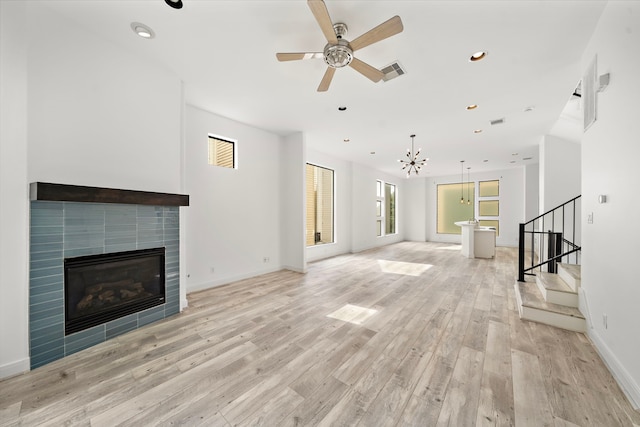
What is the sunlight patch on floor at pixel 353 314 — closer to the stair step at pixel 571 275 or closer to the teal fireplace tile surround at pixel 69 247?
the teal fireplace tile surround at pixel 69 247

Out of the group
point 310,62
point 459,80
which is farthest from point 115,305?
point 459,80

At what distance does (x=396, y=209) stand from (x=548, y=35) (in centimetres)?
950

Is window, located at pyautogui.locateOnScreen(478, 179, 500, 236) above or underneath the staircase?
above

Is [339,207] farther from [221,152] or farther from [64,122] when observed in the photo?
[64,122]

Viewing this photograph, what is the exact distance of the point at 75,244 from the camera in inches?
95.3

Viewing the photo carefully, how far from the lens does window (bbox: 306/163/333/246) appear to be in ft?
24.2

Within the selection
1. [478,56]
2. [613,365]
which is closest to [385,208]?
[478,56]

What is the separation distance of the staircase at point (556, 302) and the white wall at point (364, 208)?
5381 mm

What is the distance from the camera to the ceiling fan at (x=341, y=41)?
1.88 m

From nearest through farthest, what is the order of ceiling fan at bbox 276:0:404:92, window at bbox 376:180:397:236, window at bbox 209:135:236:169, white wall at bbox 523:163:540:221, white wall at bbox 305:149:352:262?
ceiling fan at bbox 276:0:404:92 < window at bbox 209:135:236:169 < white wall at bbox 305:149:352:262 < white wall at bbox 523:163:540:221 < window at bbox 376:180:397:236

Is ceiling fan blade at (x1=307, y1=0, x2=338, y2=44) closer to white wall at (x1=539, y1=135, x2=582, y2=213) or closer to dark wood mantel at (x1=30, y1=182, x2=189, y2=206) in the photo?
dark wood mantel at (x1=30, y1=182, x2=189, y2=206)

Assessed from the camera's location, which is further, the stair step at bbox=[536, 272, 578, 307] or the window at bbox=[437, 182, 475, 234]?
the window at bbox=[437, 182, 475, 234]

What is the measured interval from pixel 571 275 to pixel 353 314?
2985 mm

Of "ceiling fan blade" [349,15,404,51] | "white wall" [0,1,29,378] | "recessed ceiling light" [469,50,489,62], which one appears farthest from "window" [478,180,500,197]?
"white wall" [0,1,29,378]
